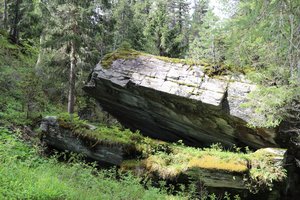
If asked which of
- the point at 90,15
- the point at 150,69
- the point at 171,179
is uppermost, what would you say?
the point at 90,15

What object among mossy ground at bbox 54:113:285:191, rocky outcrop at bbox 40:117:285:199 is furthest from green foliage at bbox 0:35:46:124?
mossy ground at bbox 54:113:285:191

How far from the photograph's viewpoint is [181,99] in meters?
11.0

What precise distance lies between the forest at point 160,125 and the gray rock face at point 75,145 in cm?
4

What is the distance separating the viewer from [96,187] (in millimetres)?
7164

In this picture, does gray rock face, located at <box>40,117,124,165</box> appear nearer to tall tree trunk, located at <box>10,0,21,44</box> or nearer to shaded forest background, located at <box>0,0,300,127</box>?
shaded forest background, located at <box>0,0,300,127</box>

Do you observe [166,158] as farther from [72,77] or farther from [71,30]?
[71,30]

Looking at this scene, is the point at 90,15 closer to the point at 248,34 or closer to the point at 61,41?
the point at 61,41

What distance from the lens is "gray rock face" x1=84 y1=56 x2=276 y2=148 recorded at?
1067cm

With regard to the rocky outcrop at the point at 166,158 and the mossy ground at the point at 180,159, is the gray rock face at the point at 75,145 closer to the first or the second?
the rocky outcrop at the point at 166,158

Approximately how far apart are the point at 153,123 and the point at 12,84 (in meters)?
8.29

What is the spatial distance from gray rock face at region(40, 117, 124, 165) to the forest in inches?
1.4

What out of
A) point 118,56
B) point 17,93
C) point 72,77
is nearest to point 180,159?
point 118,56

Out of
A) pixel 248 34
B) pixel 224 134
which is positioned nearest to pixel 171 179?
pixel 224 134

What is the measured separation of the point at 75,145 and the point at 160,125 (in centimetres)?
379
